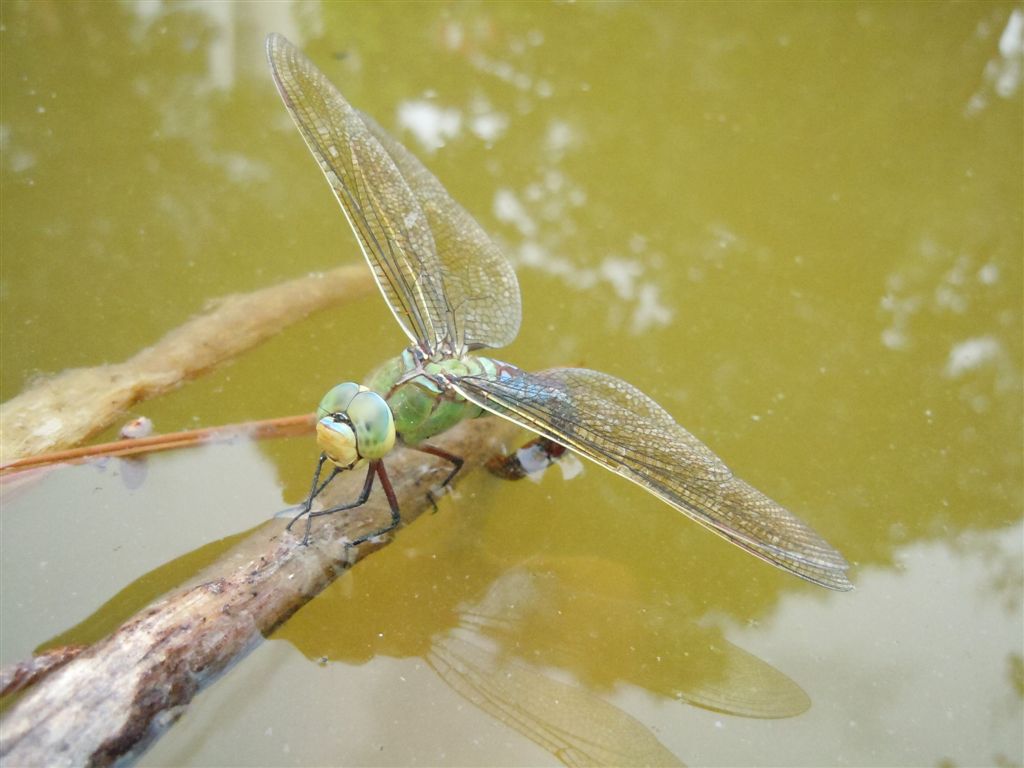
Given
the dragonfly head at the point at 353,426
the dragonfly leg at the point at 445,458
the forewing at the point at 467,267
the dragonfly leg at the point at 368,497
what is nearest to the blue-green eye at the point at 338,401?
the dragonfly head at the point at 353,426

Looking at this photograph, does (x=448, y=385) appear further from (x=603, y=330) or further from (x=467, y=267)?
(x=603, y=330)

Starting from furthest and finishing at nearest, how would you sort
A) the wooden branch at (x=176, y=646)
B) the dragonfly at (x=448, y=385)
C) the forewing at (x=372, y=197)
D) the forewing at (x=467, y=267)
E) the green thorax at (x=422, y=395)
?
the forewing at (x=467, y=267), the forewing at (x=372, y=197), the green thorax at (x=422, y=395), the dragonfly at (x=448, y=385), the wooden branch at (x=176, y=646)

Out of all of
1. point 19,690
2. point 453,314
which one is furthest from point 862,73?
point 19,690

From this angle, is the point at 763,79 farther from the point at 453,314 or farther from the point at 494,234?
the point at 453,314

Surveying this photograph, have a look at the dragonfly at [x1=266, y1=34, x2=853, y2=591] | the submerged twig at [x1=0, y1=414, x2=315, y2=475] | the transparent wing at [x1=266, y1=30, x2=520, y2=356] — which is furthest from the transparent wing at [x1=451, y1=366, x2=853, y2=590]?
the submerged twig at [x1=0, y1=414, x2=315, y2=475]

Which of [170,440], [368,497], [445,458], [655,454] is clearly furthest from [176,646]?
[655,454]

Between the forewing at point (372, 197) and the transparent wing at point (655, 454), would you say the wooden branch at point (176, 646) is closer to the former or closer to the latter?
the transparent wing at point (655, 454)
